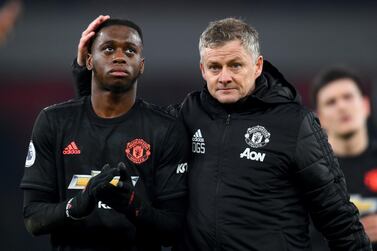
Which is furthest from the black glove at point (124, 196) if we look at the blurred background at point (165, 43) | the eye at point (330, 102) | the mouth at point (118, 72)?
the blurred background at point (165, 43)

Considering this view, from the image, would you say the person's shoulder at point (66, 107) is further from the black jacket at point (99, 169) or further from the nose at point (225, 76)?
the nose at point (225, 76)

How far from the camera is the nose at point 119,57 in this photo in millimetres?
2527

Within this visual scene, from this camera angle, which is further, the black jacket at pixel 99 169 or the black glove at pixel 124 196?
the black jacket at pixel 99 169

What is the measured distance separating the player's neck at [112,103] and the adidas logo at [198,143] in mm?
290

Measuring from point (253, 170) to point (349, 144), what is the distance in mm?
2277

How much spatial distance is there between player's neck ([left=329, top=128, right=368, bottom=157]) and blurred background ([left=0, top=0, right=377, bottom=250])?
1.94m

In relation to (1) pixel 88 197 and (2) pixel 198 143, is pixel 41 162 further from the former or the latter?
(2) pixel 198 143

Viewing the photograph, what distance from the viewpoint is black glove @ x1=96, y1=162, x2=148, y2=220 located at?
230 centimetres

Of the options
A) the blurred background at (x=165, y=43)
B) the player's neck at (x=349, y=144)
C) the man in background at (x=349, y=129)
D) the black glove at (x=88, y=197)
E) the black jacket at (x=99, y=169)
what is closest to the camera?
the black glove at (x=88, y=197)

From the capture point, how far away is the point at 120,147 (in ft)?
8.43

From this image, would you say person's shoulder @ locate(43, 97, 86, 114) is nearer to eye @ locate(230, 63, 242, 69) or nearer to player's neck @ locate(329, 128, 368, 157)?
eye @ locate(230, 63, 242, 69)

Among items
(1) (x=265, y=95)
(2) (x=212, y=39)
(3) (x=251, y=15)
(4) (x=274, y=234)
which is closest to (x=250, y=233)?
(4) (x=274, y=234)

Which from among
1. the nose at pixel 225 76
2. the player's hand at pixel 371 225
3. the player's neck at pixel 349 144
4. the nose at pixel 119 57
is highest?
the nose at pixel 119 57

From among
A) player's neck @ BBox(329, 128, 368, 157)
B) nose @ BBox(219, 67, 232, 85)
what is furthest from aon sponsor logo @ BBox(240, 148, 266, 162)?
player's neck @ BBox(329, 128, 368, 157)
